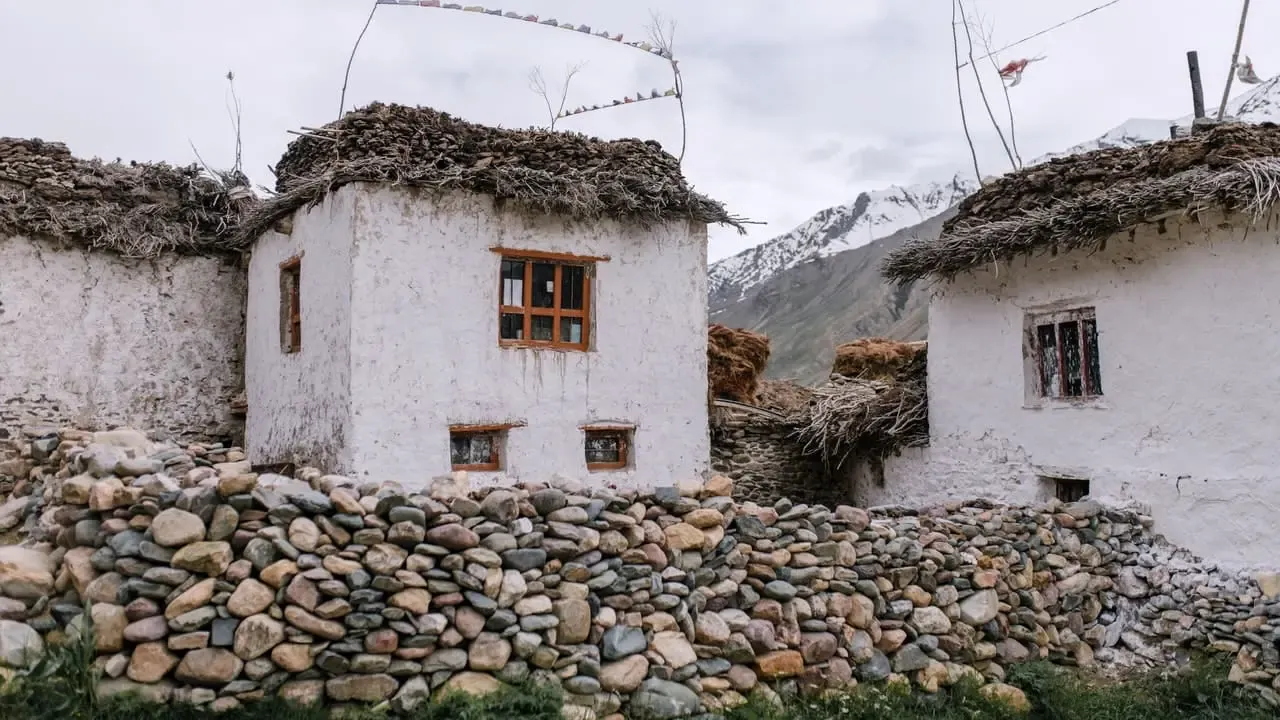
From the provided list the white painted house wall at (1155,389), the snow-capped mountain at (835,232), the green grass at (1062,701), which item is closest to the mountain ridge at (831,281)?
the snow-capped mountain at (835,232)

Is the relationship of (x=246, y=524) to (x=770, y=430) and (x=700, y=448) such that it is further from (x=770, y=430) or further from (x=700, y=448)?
(x=770, y=430)

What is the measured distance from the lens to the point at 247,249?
12.4 m

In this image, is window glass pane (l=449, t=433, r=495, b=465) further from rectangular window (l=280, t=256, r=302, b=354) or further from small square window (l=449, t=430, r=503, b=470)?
rectangular window (l=280, t=256, r=302, b=354)

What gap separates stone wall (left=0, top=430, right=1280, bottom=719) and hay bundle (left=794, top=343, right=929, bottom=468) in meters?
3.39

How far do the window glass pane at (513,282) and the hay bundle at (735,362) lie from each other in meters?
4.39

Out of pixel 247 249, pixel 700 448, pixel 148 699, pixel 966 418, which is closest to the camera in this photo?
pixel 148 699

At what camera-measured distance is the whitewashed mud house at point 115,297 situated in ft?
35.9

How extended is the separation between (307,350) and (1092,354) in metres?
8.72

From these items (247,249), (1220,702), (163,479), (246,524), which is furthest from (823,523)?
(247,249)

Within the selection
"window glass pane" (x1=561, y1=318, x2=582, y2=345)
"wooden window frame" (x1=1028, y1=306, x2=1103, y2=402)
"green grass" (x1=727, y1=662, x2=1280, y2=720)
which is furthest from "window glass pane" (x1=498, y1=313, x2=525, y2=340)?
"wooden window frame" (x1=1028, y1=306, x2=1103, y2=402)

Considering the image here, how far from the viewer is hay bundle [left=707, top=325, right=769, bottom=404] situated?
570 inches

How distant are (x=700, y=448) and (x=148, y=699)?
7.54m

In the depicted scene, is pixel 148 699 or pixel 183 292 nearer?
pixel 148 699

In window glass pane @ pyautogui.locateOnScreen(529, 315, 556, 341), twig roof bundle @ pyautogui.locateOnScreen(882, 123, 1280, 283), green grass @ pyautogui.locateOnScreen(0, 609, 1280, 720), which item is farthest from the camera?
window glass pane @ pyautogui.locateOnScreen(529, 315, 556, 341)
